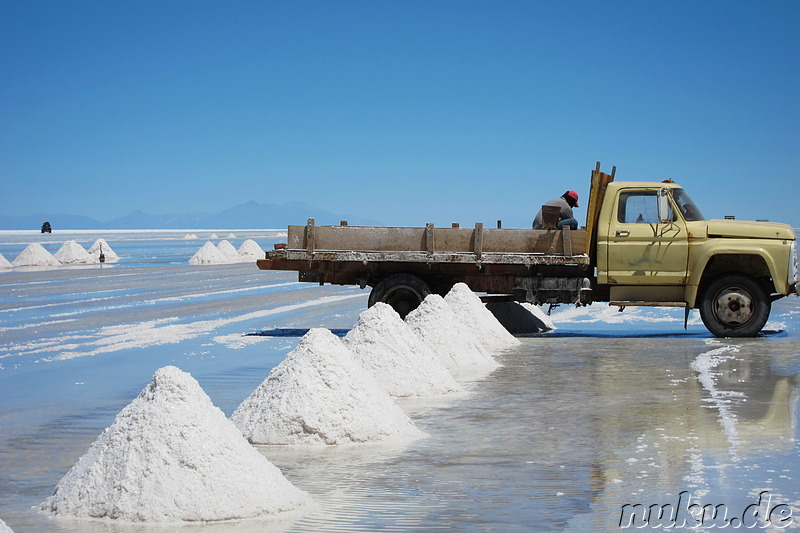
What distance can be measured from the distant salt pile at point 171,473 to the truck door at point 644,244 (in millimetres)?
10252

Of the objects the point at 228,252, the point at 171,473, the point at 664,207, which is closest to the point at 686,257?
the point at 664,207

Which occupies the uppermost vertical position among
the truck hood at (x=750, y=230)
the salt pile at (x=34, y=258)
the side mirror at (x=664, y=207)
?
the side mirror at (x=664, y=207)

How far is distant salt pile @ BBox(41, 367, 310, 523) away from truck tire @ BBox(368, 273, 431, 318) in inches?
396

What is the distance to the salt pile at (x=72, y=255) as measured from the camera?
46906 mm

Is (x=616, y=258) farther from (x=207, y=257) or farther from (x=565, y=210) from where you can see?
(x=207, y=257)

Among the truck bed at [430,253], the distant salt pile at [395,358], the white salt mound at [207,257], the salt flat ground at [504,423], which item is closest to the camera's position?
the salt flat ground at [504,423]

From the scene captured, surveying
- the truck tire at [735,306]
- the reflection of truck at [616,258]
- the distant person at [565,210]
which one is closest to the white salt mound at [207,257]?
the reflection of truck at [616,258]

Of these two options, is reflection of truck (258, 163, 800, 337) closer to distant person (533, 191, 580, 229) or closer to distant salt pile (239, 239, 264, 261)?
distant person (533, 191, 580, 229)

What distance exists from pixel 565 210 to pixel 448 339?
4775 millimetres

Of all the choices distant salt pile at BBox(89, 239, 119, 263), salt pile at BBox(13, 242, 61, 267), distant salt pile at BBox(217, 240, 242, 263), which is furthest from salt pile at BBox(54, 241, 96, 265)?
distant salt pile at BBox(217, 240, 242, 263)

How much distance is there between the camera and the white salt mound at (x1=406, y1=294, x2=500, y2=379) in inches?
495

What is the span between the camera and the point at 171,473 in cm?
617

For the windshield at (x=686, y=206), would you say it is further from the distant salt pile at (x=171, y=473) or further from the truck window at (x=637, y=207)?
the distant salt pile at (x=171, y=473)

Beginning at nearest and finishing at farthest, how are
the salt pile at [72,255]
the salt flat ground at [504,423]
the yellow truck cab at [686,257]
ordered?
the salt flat ground at [504,423] < the yellow truck cab at [686,257] < the salt pile at [72,255]
